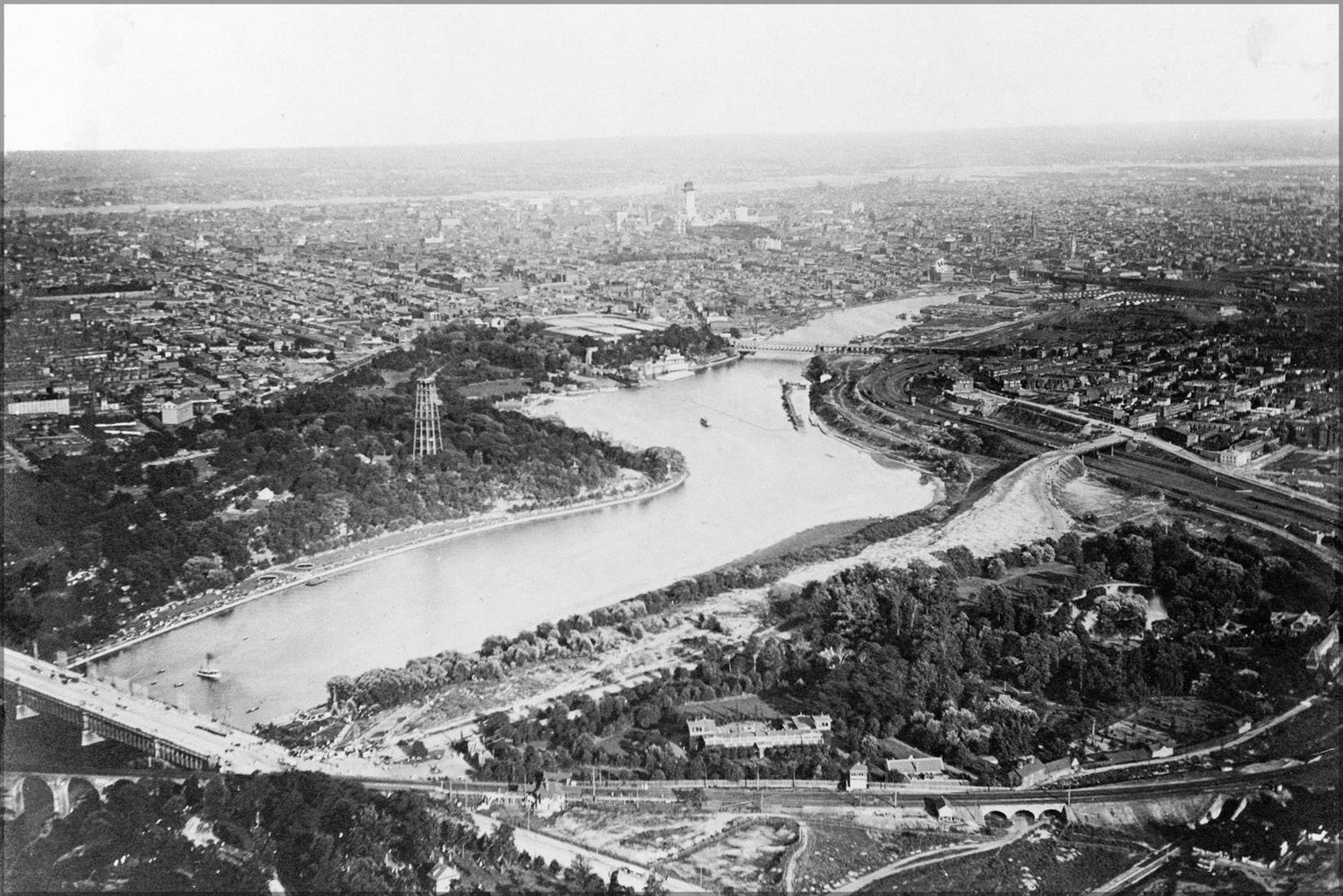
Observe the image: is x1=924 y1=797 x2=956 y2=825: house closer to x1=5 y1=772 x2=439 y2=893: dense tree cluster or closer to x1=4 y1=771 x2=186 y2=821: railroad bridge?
x1=5 y1=772 x2=439 y2=893: dense tree cluster

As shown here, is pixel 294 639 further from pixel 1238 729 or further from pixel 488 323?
pixel 488 323

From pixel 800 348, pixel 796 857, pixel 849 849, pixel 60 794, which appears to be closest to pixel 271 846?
pixel 60 794

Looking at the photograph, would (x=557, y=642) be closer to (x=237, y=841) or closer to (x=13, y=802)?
(x=237, y=841)

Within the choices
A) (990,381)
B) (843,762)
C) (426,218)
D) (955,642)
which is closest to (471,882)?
(843,762)

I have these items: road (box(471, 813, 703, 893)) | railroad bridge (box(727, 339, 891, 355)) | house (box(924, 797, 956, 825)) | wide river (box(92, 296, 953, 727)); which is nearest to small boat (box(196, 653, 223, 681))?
wide river (box(92, 296, 953, 727))

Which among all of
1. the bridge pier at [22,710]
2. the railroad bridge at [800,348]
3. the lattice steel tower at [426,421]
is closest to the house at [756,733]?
the bridge pier at [22,710]

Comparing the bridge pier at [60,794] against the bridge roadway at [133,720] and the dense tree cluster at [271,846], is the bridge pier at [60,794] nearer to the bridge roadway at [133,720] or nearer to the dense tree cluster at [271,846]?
the dense tree cluster at [271,846]
